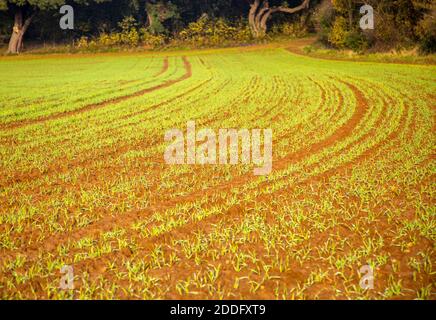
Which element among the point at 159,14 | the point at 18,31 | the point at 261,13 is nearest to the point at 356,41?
the point at 261,13

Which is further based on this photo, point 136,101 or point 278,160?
point 136,101

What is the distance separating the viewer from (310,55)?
37.8 metres

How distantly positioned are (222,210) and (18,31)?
58357mm

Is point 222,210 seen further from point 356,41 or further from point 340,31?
point 340,31

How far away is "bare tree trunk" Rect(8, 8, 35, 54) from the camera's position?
5125cm

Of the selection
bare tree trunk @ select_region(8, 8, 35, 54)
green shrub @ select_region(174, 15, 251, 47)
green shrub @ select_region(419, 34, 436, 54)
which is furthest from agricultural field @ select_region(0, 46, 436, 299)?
bare tree trunk @ select_region(8, 8, 35, 54)

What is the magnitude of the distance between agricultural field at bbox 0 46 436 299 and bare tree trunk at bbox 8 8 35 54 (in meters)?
48.8

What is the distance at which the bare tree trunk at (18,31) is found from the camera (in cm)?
5125

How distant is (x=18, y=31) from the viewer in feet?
169

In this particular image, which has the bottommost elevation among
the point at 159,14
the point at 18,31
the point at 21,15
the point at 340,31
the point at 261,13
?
the point at 340,31

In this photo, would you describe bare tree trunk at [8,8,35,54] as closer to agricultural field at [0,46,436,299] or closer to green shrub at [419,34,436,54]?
agricultural field at [0,46,436,299]

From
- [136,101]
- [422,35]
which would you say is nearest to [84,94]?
[136,101]

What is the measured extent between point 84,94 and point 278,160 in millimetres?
12852
